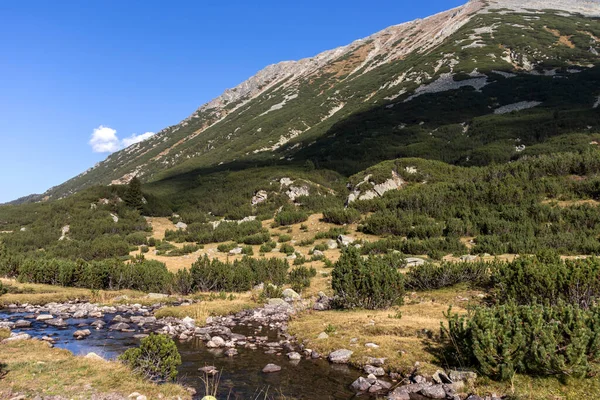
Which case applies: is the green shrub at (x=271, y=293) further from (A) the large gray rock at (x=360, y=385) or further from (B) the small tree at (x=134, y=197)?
(B) the small tree at (x=134, y=197)

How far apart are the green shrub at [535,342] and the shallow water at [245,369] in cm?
292

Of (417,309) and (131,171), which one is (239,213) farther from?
(131,171)

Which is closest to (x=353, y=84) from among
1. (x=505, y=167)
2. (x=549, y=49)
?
(x=549, y=49)

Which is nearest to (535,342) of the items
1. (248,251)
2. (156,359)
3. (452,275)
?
(156,359)

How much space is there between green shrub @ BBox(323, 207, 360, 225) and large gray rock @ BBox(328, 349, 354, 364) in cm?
2041

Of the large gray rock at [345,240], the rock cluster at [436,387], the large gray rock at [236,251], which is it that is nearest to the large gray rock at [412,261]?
the large gray rock at [345,240]

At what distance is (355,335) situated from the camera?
1062 centimetres

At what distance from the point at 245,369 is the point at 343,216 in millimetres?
Result: 21630

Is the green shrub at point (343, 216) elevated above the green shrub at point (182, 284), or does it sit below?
above

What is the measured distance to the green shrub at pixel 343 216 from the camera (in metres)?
29.7

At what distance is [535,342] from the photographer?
7062 mm

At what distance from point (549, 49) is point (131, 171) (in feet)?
351

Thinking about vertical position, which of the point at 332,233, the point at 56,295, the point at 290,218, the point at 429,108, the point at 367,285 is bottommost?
the point at 367,285

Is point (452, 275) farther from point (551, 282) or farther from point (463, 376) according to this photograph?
point (463, 376)
